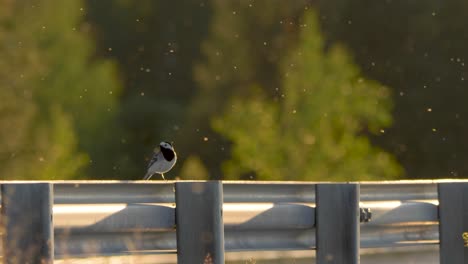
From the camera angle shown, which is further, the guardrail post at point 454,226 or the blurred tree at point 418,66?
the blurred tree at point 418,66

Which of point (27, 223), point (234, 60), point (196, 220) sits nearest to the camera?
point (27, 223)

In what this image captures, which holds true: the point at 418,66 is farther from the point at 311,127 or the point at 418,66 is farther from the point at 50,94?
the point at 50,94

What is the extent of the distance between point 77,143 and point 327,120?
329 inches

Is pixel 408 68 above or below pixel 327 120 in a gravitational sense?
above

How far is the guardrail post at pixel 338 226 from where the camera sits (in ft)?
26.3

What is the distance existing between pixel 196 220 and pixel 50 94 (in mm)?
34332

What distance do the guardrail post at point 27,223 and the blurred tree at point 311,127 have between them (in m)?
31.3

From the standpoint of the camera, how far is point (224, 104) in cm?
4781

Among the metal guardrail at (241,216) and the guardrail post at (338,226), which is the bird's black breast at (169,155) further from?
the guardrail post at (338,226)

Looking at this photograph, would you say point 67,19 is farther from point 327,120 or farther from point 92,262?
point 92,262

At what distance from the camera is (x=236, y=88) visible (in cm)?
4756

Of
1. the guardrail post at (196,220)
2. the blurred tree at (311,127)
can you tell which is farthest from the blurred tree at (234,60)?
the guardrail post at (196,220)

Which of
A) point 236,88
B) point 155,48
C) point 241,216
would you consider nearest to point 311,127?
point 236,88

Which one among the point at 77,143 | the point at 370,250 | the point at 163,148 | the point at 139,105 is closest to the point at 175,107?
the point at 139,105
